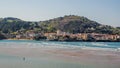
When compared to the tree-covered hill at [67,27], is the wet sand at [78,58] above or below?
below

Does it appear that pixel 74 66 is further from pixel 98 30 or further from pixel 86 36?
pixel 98 30

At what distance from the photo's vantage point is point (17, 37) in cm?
15325

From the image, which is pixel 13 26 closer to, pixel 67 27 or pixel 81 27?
pixel 67 27

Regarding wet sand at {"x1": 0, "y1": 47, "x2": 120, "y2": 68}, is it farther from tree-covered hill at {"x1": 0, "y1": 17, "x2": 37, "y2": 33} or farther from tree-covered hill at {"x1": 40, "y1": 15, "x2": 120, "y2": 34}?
tree-covered hill at {"x1": 40, "y1": 15, "x2": 120, "y2": 34}

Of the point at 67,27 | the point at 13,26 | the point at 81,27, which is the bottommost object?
the point at 81,27

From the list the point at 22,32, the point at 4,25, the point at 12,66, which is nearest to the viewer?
the point at 12,66

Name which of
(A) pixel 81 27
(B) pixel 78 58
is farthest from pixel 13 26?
(B) pixel 78 58

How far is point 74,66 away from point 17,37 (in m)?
128

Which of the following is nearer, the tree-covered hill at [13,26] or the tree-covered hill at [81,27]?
the tree-covered hill at [13,26]

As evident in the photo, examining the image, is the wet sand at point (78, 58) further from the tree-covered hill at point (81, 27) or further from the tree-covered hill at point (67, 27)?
the tree-covered hill at point (81, 27)

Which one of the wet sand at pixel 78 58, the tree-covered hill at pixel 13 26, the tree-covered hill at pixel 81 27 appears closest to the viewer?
the wet sand at pixel 78 58

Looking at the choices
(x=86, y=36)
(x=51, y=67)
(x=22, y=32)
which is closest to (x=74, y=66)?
(x=51, y=67)

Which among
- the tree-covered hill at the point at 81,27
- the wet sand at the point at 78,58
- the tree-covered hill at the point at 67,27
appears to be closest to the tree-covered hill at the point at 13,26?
the tree-covered hill at the point at 67,27

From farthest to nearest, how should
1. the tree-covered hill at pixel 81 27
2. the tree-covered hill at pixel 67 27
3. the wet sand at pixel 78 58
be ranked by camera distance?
1. the tree-covered hill at pixel 81 27
2. the tree-covered hill at pixel 67 27
3. the wet sand at pixel 78 58
